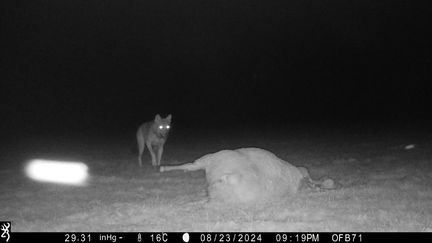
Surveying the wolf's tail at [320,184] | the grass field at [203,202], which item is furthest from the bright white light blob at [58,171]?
the wolf's tail at [320,184]

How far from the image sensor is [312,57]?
103m

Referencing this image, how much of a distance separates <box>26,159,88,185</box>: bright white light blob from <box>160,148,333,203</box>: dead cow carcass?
3.85m

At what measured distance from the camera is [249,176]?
399 inches

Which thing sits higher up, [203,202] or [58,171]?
[58,171]

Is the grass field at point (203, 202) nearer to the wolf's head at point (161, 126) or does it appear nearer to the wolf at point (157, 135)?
the wolf at point (157, 135)

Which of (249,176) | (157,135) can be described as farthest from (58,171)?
(249,176)

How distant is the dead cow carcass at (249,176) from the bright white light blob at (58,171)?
3852 mm

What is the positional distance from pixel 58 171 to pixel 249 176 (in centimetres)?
872

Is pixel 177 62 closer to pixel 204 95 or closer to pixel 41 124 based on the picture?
pixel 204 95

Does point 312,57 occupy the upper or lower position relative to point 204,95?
upper

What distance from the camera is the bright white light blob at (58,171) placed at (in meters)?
14.2

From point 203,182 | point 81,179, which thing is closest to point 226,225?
point 203,182

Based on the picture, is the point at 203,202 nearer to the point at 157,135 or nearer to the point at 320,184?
the point at 320,184

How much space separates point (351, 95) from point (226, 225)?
78102mm
